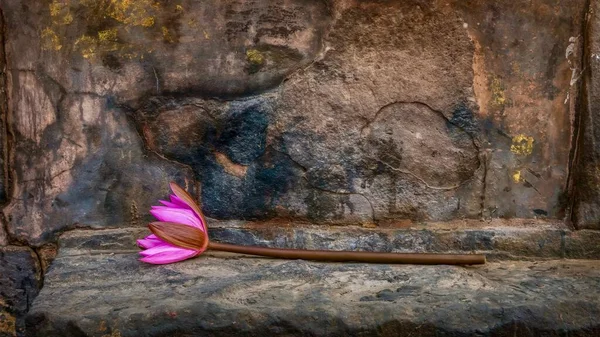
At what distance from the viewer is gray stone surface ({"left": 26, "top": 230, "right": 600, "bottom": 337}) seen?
215 centimetres

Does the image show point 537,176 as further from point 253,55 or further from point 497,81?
point 253,55

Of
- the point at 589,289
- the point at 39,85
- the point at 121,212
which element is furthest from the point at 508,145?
the point at 39,85

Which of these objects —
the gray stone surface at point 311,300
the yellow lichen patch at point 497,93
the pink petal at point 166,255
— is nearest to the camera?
the gray stone surface at point 311,300

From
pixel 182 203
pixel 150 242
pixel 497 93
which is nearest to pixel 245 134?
pixel 182 203

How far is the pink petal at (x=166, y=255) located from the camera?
247cm

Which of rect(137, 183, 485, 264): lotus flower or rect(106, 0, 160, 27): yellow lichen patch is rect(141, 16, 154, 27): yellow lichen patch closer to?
rect(106, 0, 160, 27): yellow lichen patch

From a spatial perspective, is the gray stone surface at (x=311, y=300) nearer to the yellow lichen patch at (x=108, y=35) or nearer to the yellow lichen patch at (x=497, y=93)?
the yellow lichen patch at (x=497, y=93)

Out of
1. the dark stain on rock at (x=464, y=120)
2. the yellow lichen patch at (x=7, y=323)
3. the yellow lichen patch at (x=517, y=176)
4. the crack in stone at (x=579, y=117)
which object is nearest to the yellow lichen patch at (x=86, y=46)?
the yellow lichen patch at (x=7, y=323)

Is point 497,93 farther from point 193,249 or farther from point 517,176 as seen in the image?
point 193,249

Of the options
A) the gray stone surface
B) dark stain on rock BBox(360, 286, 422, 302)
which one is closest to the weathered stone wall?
the gray stone surface

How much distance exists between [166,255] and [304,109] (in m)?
0.58

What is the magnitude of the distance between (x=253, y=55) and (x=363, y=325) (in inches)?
34.5

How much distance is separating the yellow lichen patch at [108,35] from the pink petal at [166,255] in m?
0.63

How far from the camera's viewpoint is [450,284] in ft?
7.64
